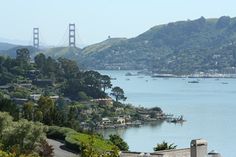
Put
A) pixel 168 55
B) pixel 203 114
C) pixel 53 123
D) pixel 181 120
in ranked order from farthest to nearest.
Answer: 1. pixel 168 55
2. pixel 203 114
3. pixel 181 120
4. pixel 53 123

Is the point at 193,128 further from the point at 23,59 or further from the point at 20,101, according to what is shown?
the point at 23,59

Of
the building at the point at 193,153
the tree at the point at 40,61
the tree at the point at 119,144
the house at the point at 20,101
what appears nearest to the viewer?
the building at the point at 193,153

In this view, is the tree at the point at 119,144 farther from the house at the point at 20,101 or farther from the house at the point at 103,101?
the house at the point at 103,101

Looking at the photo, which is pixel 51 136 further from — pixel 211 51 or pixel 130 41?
pixel 130 41

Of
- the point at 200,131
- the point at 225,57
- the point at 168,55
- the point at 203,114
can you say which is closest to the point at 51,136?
the point at 200,131

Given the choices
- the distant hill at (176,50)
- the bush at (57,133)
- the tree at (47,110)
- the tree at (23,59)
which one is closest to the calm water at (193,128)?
the tree at (47,110)

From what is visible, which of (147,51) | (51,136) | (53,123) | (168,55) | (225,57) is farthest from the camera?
(147,51)

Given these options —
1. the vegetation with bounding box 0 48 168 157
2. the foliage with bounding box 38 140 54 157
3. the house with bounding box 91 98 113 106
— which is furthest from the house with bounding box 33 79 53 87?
the foliage with bounding box 38 140 54 157

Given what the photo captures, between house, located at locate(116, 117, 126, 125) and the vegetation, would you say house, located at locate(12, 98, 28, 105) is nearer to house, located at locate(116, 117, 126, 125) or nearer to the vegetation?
the vegetation
